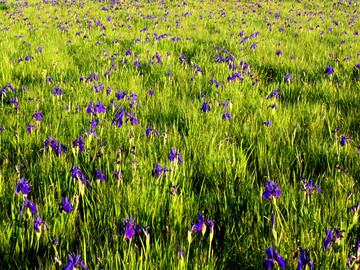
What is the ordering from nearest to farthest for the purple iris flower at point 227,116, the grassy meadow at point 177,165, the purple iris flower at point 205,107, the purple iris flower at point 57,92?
the grassy meadow at point 177,165, the purple iris flower at point 227,116, the purple iris flower at point 205,107, the purple iris flower at point 57,92

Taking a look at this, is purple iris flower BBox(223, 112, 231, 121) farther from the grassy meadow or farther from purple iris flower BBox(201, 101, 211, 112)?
purple iris flower BBox(201, 101, 211, 112)

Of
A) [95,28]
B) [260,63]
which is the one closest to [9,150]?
[260,63]

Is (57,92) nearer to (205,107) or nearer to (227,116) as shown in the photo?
(205,107)

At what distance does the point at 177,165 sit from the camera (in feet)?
6.30

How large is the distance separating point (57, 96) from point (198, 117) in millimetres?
1423

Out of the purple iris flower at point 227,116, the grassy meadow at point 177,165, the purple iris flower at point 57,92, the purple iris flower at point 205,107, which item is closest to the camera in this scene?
the grassy meadow at point 177,165

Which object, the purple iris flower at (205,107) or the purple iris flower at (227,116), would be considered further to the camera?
the purple iris flower at (205,107)

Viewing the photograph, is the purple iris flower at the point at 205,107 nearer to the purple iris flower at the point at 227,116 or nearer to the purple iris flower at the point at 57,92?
the purple iris flower at the point at 227,116

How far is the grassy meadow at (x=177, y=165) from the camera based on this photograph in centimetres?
136

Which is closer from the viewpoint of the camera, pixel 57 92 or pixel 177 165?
pixel 177 165

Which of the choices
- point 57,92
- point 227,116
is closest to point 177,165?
point 227,116

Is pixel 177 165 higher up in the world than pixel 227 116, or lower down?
lower down

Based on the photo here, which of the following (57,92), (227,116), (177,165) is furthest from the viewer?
(57,92)

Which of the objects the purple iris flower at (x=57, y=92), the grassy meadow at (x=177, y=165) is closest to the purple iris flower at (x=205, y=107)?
the grassy meadow at (x=177, y=165)
